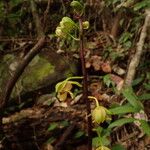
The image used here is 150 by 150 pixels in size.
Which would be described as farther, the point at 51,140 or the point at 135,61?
the point at 135,61

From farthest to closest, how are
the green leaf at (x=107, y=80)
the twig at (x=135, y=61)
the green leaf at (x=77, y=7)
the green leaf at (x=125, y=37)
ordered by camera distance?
the green leaf at (x=125, y=37) → the green leaf at (x=107, y=80) → the twig at (x=135, y=61) → the green leaf at (x=77, y=7)

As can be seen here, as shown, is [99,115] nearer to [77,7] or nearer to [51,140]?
[77,7]

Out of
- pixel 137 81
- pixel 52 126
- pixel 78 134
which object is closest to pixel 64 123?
pixel 52 126

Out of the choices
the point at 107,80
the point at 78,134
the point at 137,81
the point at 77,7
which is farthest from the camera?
the point at 107,80

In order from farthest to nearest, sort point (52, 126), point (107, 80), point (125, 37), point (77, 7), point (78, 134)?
point (125, 37)
point (107, 80)
point (52, 126)
point (78, 134)
point (77, 7)

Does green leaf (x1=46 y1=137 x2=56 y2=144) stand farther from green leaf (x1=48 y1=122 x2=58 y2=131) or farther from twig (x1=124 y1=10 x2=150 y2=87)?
twig (x1=124 y1=10 x2=150 y2=87)

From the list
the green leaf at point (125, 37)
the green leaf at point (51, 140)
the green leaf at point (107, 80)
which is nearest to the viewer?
the green leaf at point (51, 140)

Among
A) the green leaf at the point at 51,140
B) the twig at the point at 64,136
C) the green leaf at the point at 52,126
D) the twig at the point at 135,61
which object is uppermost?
the twig at the point at 135,61

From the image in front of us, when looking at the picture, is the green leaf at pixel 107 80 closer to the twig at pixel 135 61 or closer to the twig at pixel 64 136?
the twig at pixel 135 61

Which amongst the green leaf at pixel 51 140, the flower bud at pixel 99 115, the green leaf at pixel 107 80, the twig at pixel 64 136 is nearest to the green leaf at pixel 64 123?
the twig at pixel 64 136

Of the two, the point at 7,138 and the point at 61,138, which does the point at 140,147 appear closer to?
the point at 61,138

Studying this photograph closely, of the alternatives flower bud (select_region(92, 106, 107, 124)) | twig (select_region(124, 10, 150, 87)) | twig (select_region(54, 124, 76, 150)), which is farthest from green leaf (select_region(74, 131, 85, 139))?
flower bud (select_region(92, 106, 107, 124))
